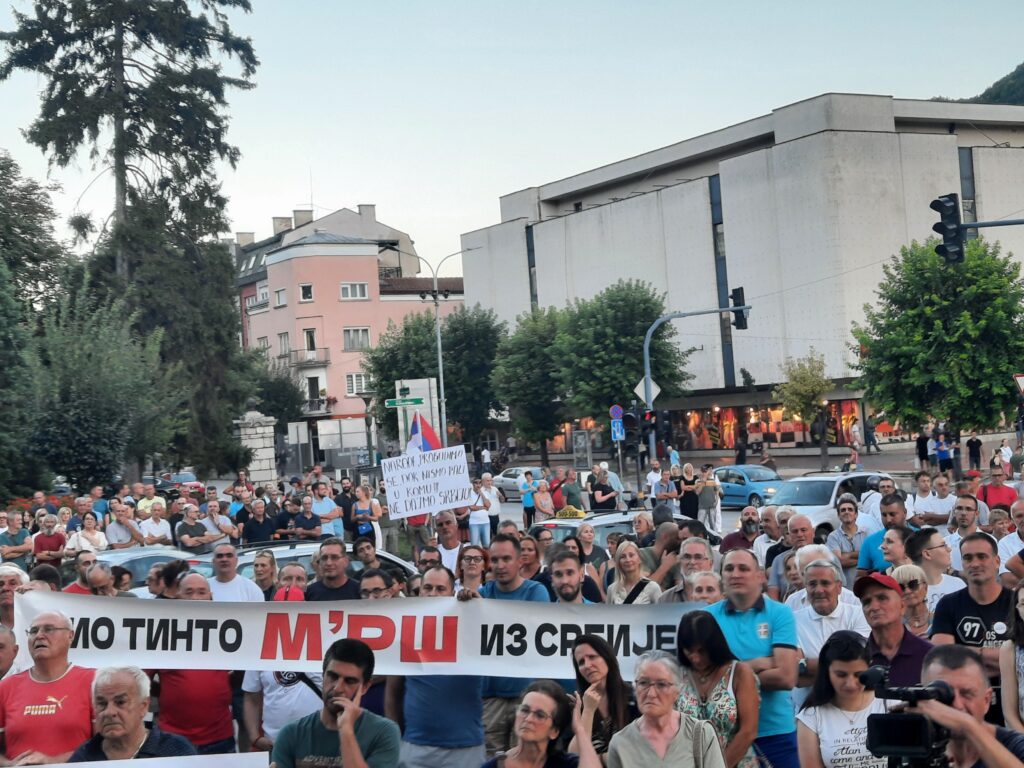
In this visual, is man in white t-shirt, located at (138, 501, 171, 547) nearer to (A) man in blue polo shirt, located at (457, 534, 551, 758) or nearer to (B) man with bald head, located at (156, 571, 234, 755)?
(B) man with bald head, located at (156, 571, 234, 755)

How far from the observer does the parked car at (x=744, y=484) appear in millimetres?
38938

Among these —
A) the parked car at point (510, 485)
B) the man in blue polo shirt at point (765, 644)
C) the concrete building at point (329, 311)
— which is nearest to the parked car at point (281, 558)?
the man in blue polo shirt at point (765, 644)

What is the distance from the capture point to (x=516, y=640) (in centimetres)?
746

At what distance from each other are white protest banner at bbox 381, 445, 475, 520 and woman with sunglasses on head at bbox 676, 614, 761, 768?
844 centimetres

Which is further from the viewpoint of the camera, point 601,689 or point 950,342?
point 950,342

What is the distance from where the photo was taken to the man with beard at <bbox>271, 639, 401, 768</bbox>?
5.45 metres

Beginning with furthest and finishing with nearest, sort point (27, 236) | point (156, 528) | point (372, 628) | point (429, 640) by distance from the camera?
1. point (27, 236)
2. point (156, 528)
3. point (372, 628)
4. point (429, 640)

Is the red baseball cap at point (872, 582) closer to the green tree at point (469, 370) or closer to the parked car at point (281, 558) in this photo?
the parked car at point (281, 558)

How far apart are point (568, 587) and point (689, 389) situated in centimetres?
5696

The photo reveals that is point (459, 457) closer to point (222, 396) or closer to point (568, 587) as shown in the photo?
point (568, 587)

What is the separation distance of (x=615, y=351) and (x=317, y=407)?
118 ft

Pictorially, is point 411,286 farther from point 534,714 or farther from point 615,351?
point 534,714

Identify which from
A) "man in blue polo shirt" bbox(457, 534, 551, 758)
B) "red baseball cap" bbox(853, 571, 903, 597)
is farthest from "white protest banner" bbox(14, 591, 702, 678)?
"red baseball cap" bbox(853, 571, 903, 597)

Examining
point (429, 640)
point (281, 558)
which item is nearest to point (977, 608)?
point (429, 640)
